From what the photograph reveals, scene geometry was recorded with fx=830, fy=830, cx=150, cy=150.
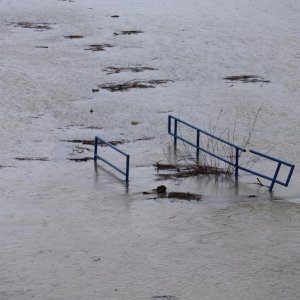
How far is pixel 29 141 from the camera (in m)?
20.6

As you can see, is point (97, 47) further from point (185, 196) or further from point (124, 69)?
point (185, 196)

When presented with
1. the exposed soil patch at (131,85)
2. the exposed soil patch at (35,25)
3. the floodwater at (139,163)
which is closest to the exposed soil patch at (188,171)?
the floodwater at (139,163)

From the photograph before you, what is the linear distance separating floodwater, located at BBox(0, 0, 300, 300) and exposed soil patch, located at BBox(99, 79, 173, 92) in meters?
0.31

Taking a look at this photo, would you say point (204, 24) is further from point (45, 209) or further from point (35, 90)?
point (45, 209)

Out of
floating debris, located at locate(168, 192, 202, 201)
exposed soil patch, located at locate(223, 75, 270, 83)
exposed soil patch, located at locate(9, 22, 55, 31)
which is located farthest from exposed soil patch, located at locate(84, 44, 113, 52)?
floating debris, located at locate(168, 192, 202, 201)

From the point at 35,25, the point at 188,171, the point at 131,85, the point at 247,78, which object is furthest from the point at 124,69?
the point at 188,171

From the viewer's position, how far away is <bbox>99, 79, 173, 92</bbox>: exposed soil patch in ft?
87.2

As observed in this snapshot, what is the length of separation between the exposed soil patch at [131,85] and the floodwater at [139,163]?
1.03ft

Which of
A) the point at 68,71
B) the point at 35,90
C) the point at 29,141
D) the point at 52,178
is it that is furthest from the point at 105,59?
the point at 52,178

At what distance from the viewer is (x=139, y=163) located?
1898 centimetres

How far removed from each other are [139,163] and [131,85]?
8454 mm

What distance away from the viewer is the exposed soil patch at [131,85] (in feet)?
87.2

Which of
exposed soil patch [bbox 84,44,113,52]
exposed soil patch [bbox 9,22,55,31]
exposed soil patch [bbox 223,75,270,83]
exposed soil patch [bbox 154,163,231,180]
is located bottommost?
exposed soil patch [bbox 154,163,231,180]

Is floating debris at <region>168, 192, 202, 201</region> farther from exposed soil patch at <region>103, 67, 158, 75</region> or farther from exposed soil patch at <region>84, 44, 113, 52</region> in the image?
exposed soil patch at <region>84, 44, 113, 52</region>
